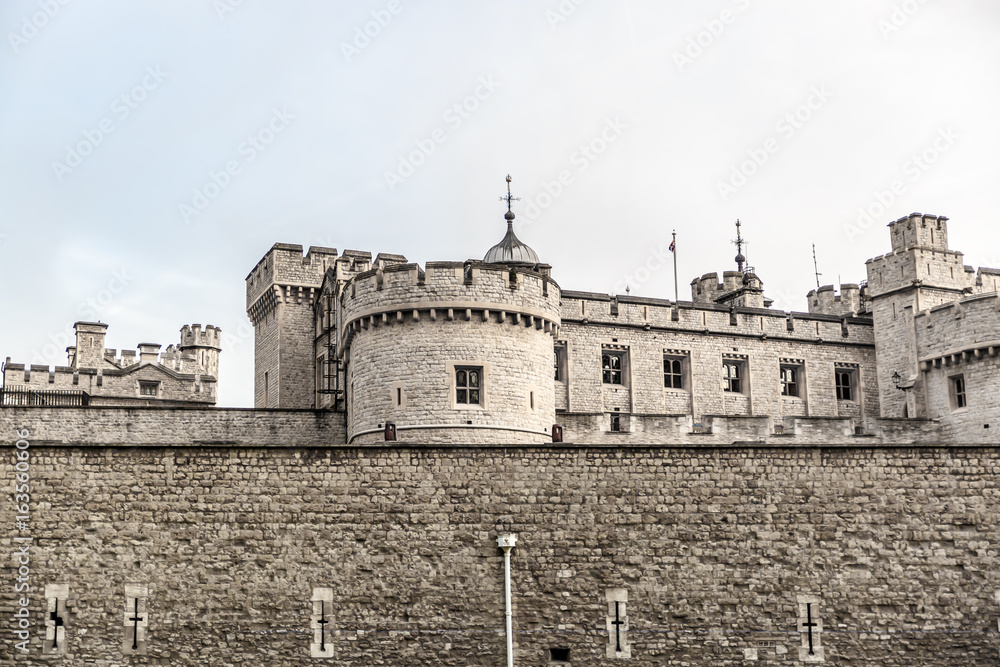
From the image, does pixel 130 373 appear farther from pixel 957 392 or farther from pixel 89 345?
pixel 957 392

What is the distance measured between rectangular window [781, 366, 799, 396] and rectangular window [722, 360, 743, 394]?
5.37 feet

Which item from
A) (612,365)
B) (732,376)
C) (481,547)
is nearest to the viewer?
(481,547)

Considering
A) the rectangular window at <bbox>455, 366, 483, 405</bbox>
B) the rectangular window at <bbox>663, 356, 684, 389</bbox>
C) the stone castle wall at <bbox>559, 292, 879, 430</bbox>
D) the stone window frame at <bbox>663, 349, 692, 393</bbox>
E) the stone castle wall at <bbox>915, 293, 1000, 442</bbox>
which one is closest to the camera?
the rectangular window at <bbox>455, 366, 483, 405</bbox>

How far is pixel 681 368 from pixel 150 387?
23.1m

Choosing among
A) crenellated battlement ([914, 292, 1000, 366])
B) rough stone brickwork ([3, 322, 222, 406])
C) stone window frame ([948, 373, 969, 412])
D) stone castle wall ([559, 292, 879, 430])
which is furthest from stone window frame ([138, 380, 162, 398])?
stone window frame ([948, 373, 969, 412])

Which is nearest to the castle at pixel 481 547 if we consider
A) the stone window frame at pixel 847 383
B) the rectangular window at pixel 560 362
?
the rectangular window at pixel 560 362

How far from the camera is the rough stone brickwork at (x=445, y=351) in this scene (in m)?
30.0

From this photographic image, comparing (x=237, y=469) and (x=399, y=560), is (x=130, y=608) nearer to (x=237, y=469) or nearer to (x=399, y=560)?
(x=237, y=469)

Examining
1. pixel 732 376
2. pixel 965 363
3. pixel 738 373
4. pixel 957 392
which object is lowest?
pixel 957 392

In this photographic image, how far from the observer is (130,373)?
49938 mm

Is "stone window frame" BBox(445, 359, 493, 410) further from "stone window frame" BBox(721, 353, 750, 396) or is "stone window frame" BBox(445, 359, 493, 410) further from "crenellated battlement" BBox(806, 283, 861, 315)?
"crenellated battlement" BBox(806, 283, 861, 315)

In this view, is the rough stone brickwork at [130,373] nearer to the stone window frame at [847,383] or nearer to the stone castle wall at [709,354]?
the stone castle wall at [709,354]

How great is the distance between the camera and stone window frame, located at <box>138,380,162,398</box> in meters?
49.9

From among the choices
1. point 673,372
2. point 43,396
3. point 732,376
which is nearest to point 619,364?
point 673,372
